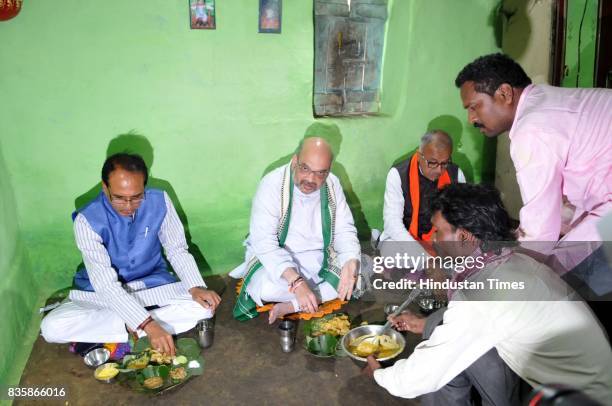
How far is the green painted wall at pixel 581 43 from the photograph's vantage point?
427 centimetres

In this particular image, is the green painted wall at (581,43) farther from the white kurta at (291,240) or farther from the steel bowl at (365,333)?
the steel bowl at (365,333)

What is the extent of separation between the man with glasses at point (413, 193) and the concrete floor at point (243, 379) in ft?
3.43

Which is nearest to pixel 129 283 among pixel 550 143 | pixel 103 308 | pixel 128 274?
pixel 128 274

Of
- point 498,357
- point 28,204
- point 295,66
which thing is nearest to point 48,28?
point 28,204

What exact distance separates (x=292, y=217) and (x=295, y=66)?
1.35 meters

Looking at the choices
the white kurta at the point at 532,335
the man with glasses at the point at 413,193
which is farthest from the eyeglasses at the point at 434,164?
the white kurta at the point at 532,335

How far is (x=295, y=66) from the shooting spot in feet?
13.5

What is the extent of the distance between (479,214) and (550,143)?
613mm

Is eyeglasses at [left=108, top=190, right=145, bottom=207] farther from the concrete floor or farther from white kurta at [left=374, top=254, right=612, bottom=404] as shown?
white kurta at [left=374, top=254, right=612, bottom=404]

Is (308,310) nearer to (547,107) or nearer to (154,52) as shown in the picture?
(547,107)

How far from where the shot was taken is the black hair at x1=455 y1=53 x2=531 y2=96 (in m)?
2.53

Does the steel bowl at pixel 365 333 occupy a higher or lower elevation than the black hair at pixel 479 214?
lower

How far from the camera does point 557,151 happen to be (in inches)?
89.4

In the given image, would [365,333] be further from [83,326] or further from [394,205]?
[83,326]
